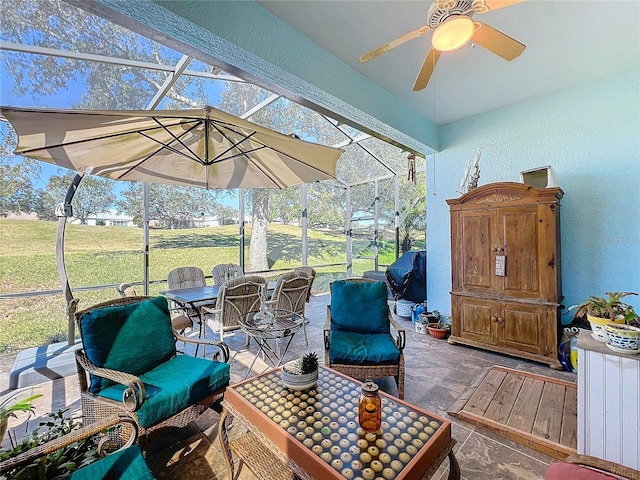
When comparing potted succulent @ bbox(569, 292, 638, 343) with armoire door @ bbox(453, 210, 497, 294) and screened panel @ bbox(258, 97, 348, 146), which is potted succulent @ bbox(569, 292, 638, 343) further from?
screened panel @ bbox(258, 97, 348, 146)

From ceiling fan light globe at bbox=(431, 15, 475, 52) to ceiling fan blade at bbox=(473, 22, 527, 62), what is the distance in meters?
0.14

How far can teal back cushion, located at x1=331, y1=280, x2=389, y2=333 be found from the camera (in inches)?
112

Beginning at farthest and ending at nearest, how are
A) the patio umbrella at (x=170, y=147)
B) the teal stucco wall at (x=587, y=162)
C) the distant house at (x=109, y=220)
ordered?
the distant house at (x=109, y=220)
the teal stucco wall at (x=587, y=162)
the patio umbrella at (x=170, y=147)

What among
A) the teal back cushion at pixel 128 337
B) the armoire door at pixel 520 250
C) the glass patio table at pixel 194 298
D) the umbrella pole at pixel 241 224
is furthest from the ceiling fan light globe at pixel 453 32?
the umbrella pole at pixel 241 224

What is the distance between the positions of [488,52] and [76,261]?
5731 millimetres

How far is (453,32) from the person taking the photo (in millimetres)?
1701

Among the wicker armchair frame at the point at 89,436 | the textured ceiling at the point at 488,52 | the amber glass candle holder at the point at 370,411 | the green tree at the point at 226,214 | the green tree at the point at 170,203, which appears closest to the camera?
the wicker armchair frame at the point at 89,436

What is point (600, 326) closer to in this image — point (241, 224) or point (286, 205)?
point (241, 224)

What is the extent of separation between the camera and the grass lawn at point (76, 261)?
3.51 meters

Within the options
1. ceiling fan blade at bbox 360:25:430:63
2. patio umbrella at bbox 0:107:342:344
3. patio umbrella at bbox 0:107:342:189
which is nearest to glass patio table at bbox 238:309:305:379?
patio umbrella at bbox 0:107:342:344

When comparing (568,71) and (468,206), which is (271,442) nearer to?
(468,206)

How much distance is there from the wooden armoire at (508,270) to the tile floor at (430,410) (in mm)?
246

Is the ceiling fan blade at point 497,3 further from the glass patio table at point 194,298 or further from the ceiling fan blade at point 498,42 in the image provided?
the glass patio table at point 194,298

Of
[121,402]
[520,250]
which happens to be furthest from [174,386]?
[520,250]
